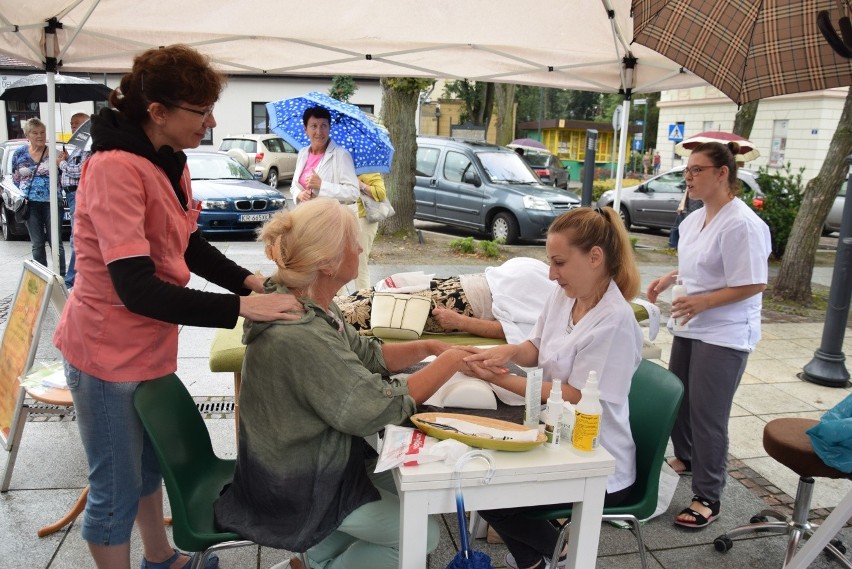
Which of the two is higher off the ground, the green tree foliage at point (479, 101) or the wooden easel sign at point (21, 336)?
the green tree foliage at point (479, 101)

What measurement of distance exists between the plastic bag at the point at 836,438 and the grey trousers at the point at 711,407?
543 mm

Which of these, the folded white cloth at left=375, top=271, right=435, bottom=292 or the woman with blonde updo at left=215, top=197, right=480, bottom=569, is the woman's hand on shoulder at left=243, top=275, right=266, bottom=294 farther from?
the folded white cloth at left=375, top=271, right=435, bottom=292

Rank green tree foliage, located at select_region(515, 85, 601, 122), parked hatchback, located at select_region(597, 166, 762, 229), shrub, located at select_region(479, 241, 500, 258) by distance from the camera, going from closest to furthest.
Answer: shrub, located at select_region(479, 241, 500, 258) < parked hatchback, located at select_region(597, 166, 762, 229) < green tree foliage, located at select_region(515, 85, 601, 122)

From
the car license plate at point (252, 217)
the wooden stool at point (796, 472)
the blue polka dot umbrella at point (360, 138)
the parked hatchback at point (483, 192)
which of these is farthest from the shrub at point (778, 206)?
the wooden stool at point (796, 472)

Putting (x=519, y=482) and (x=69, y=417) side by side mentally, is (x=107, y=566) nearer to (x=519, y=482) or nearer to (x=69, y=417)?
(x=519, y=482)

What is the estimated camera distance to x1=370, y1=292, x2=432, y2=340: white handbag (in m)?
4.33

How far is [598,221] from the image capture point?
264 cm

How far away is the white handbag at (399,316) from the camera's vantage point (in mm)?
4332

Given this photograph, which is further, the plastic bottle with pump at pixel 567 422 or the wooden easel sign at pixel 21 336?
the wooden easel sign at pixel 21 336

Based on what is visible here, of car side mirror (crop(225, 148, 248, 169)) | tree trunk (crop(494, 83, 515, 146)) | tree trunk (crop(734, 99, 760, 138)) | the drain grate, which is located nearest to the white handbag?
the drain grate

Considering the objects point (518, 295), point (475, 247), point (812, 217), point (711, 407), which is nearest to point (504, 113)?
point (475, 247)

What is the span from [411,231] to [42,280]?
8.89m

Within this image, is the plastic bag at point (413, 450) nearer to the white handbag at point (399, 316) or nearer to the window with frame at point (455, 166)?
the white handbag at point (399, 316)

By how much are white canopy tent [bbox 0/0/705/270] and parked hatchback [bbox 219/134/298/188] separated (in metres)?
16.9
